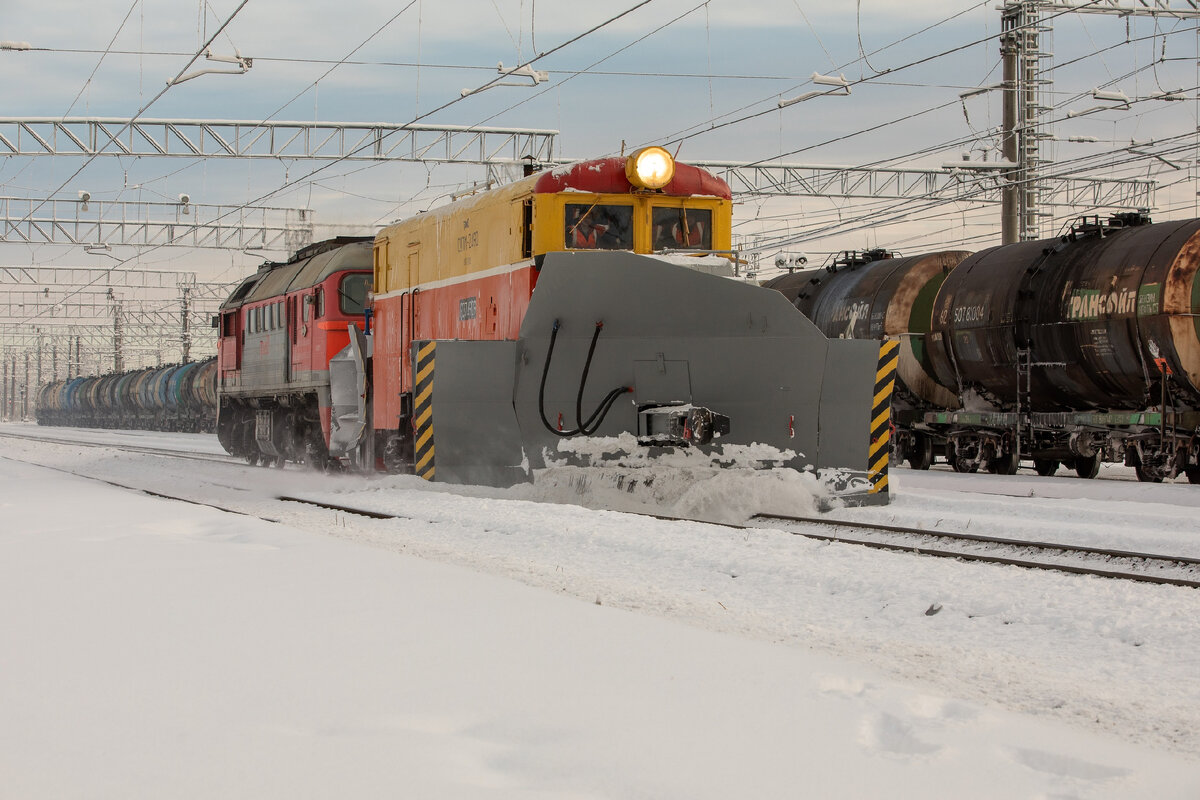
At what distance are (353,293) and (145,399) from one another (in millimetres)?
43553

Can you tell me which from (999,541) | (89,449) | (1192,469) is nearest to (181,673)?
(999,541)

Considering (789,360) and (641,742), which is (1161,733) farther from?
(789,360)

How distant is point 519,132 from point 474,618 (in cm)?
3085

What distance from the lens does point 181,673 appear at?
5.03 metres

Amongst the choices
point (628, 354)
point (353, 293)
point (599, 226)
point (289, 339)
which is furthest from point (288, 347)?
point (628, 354)

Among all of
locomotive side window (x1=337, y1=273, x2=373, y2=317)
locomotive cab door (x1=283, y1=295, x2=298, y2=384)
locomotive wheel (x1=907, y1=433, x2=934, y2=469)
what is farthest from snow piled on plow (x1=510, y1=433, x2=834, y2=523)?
locomotive wheel (x1=907, y1=433, x2=934, y2=469)

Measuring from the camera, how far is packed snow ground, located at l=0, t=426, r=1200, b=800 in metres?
3.80

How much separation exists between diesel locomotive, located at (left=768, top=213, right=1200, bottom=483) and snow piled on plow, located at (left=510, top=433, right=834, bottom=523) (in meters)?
7.21

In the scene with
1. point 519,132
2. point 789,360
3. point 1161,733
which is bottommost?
point 1161,733

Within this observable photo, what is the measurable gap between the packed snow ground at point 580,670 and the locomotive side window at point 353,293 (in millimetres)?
7498

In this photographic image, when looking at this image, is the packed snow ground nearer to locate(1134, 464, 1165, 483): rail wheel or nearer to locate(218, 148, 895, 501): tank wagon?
locate(218, 148, 895, 501): tank wagon

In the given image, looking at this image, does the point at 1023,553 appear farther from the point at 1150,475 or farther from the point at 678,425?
the point at 1150,475

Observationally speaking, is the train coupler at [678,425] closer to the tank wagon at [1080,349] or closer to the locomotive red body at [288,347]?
the locomotive red body at [288,347]

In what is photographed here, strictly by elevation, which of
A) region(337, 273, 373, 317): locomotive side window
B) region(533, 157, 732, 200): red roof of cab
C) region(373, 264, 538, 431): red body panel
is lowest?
region(373, 264, 538, 431): red body panel
